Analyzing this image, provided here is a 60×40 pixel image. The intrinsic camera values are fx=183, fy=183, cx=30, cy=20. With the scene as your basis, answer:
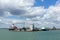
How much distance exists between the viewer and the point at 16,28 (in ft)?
502

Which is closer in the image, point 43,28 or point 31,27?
point 31,27

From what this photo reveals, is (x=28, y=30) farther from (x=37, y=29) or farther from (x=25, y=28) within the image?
(x=37, y=29)

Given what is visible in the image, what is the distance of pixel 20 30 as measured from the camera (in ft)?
498

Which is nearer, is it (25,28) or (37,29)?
(25,28)

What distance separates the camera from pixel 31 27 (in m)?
142

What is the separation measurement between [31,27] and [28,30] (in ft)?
18.7

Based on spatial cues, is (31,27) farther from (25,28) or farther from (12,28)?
(12,28)

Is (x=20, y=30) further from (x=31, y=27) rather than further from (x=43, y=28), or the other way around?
(x=43, y=28)

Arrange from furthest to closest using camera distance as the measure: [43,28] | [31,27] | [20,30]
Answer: [43,28] → [20,30] → [31,27]

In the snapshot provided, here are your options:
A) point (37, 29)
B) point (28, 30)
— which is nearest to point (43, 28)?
point (37, 29)

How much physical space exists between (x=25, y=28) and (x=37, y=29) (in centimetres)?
1711

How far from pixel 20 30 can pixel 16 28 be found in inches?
156

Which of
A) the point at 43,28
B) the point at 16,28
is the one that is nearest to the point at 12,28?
the point at 16,28

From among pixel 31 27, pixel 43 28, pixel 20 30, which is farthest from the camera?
pixel 43 28
